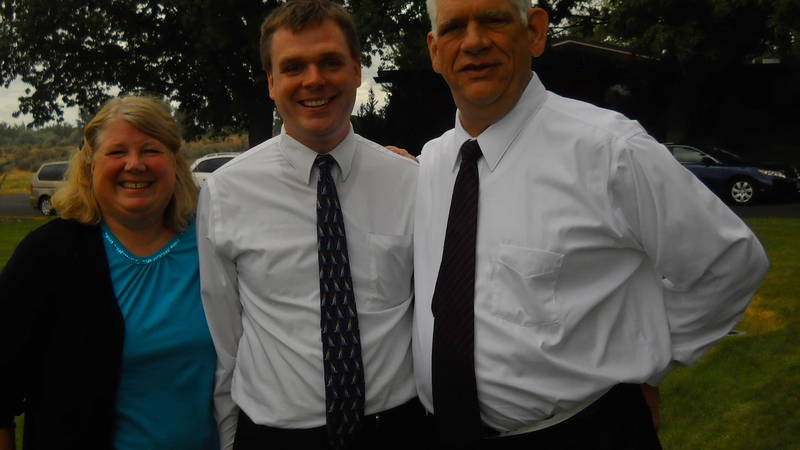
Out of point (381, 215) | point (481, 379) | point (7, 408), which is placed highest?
point (381, 215)

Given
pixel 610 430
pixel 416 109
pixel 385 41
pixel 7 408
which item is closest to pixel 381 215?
pixel 610 430

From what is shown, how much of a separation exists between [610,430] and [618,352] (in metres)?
0.24

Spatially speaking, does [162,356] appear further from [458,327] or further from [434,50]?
[434,50]

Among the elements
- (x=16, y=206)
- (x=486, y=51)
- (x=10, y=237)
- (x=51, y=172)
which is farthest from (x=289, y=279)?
(x=16, y=206)

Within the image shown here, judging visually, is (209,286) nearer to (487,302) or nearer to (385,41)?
(487,302)

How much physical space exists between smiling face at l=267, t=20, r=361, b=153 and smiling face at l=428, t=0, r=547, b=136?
422 mm

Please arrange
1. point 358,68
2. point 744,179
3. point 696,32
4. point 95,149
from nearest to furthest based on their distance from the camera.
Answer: point 95,149 < point 358,68 < point 696,32 < point 744,179

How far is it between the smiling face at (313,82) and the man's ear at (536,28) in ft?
2.23

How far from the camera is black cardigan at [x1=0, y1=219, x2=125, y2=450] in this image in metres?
2.40

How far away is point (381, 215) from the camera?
270 cm

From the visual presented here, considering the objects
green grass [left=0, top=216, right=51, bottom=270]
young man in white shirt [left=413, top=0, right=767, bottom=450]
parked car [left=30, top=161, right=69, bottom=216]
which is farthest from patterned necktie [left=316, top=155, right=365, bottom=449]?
parked car [left=30, top=161, right=69, bottom=216]

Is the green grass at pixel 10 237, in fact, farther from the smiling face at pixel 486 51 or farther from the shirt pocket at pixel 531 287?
the shirt pocket at pixel 531 287

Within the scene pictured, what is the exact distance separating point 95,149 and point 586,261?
1744 mm

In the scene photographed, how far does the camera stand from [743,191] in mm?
16469
